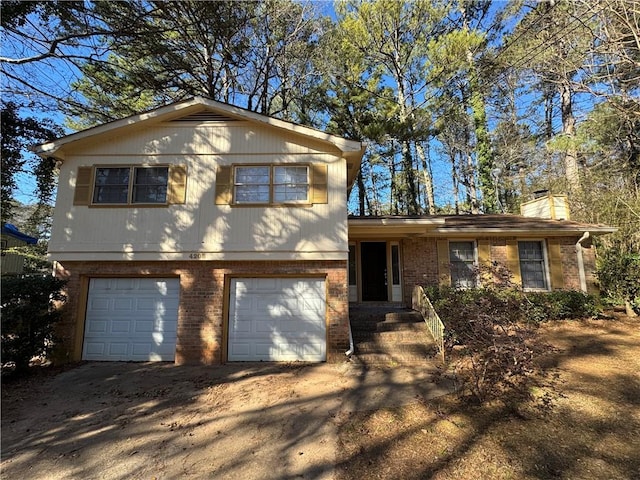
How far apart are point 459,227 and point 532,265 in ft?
9.00

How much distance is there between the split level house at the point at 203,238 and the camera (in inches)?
313

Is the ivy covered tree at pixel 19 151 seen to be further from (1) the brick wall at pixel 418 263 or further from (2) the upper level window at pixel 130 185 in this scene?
(1) the brick wall at pixel 418 263

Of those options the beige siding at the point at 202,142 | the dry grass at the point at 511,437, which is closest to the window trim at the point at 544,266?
the dry grass at the point at 511,437

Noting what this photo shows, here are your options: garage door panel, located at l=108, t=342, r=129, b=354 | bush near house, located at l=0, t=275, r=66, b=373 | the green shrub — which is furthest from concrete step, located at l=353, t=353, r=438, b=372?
the green shrub

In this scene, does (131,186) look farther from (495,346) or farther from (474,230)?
(474,230)

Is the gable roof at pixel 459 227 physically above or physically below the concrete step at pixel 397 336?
above

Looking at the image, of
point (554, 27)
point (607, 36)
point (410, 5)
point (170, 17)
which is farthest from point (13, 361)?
point (410, 5)

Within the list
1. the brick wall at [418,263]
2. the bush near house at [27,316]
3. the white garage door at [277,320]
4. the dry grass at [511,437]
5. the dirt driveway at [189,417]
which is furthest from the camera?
the brick wall at [418,263]

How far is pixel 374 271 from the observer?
1107cm

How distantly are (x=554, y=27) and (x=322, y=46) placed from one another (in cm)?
1084

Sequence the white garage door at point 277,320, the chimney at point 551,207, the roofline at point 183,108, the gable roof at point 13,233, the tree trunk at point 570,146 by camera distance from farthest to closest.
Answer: the tree trunk at point 570,146
the gable roof at point 13,233
the chimney at point 551,207
the roofline at point 183,108
the white garage door at point 277,320

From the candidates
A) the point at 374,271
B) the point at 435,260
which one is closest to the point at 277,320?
the point at 374,271

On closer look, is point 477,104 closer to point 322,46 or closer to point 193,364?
point 322,46

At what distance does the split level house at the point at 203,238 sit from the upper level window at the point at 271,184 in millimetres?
26
